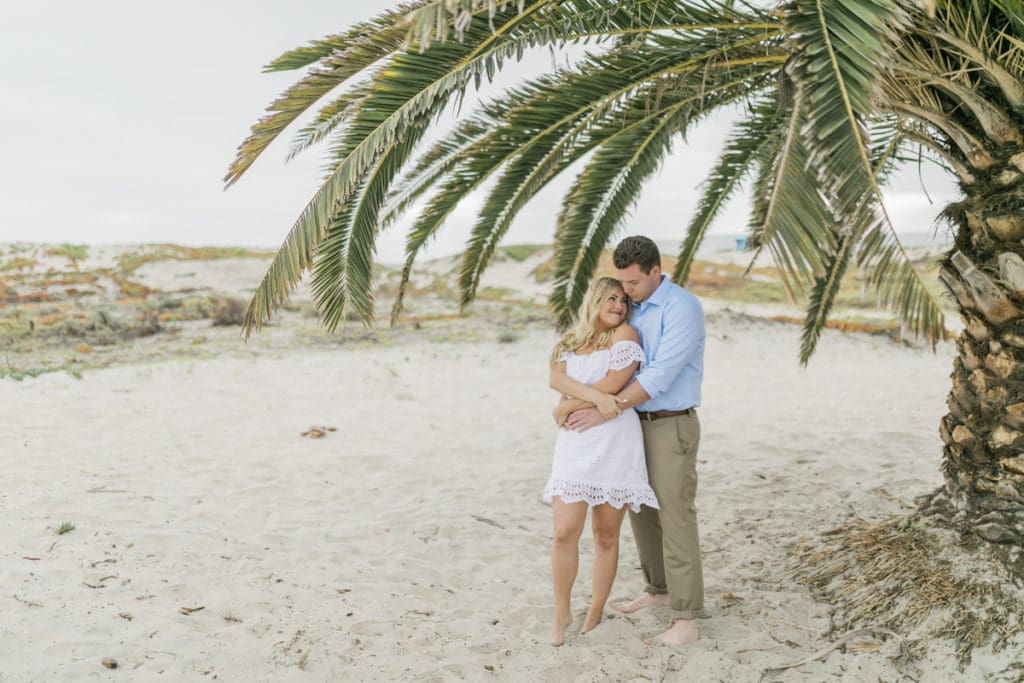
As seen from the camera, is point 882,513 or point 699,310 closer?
point 699,310

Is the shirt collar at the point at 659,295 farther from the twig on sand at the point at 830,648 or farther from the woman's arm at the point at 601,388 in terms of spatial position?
the twig on sand at the point at 830,648

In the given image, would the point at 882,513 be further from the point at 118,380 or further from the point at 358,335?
the point at 358,335

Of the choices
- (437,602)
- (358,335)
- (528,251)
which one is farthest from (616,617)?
A: (528,251)

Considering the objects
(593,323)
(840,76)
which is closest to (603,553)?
(593,323)

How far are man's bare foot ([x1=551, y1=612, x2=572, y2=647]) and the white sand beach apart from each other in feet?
0.27

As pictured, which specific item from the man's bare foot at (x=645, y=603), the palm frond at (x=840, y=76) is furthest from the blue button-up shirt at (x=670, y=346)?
the man's bare foot at (x=645, y=603)

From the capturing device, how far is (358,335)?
17.9 metres

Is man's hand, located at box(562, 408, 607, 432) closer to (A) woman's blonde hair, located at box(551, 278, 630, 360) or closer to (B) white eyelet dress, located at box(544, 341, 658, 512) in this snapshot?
(B) white eyelet dress, located at box(544, 341, 658, 512)

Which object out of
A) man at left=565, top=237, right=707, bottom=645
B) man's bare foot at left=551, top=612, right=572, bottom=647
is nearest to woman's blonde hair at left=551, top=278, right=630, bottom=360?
man at left=565, top=237, right=707, bottom=645

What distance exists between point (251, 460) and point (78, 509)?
2070 mm

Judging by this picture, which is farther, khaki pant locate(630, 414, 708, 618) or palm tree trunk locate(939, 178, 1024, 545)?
palm tree trunk locate(939, 178, 1024, 545)

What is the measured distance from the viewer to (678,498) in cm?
392

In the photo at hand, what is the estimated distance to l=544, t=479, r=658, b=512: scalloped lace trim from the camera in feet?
12.5

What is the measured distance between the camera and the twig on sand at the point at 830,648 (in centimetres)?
392
